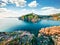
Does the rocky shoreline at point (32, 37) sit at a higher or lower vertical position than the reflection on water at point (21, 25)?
lower

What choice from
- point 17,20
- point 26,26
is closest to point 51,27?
point 26,26

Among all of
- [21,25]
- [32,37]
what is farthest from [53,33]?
[21,25]

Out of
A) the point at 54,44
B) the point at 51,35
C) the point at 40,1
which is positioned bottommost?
the point at 54,44

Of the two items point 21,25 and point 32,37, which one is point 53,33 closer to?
point 32,37

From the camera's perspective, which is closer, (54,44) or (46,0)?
(54,44)

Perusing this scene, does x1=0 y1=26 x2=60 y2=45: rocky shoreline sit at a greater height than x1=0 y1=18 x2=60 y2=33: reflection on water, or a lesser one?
lesser

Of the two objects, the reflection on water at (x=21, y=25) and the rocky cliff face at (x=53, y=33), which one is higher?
the reflection on water at (x=21, y=25)

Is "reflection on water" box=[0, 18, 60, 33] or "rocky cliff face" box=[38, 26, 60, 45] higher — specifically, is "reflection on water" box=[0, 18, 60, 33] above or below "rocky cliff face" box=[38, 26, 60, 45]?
above

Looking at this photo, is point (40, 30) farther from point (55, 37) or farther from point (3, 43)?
point (3, 43)
